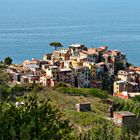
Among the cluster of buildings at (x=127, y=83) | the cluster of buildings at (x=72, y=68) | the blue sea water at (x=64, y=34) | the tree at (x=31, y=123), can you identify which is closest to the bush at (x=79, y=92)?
the cluster of buildings at (x=72, y=68)

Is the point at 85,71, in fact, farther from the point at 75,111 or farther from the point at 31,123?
the point at 31,123

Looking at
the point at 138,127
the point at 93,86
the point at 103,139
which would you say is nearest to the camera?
the point at 103,139

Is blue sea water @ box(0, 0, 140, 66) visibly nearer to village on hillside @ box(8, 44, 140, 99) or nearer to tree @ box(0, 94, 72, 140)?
village on hillside @ box(8, 44, 140, 99)

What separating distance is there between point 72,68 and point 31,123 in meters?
19.6

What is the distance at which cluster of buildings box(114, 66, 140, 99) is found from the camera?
25131 mm

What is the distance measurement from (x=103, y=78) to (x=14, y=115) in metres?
20.6

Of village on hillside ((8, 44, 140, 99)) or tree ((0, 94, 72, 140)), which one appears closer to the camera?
tree ((0, 94, 72, 140))

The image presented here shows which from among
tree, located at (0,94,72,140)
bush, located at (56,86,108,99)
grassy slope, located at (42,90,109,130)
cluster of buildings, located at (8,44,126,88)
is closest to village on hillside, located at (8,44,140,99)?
cluster of buildings, located at (8,44,126,88)

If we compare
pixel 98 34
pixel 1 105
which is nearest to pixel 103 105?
pixel 1 105

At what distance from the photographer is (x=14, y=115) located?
606 centimetres

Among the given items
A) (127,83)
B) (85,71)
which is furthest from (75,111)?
(127,83)

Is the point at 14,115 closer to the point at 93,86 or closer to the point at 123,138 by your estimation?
the point at 123,138

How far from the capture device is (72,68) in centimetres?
2541

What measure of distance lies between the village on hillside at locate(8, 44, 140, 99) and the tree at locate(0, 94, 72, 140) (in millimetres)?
17061
